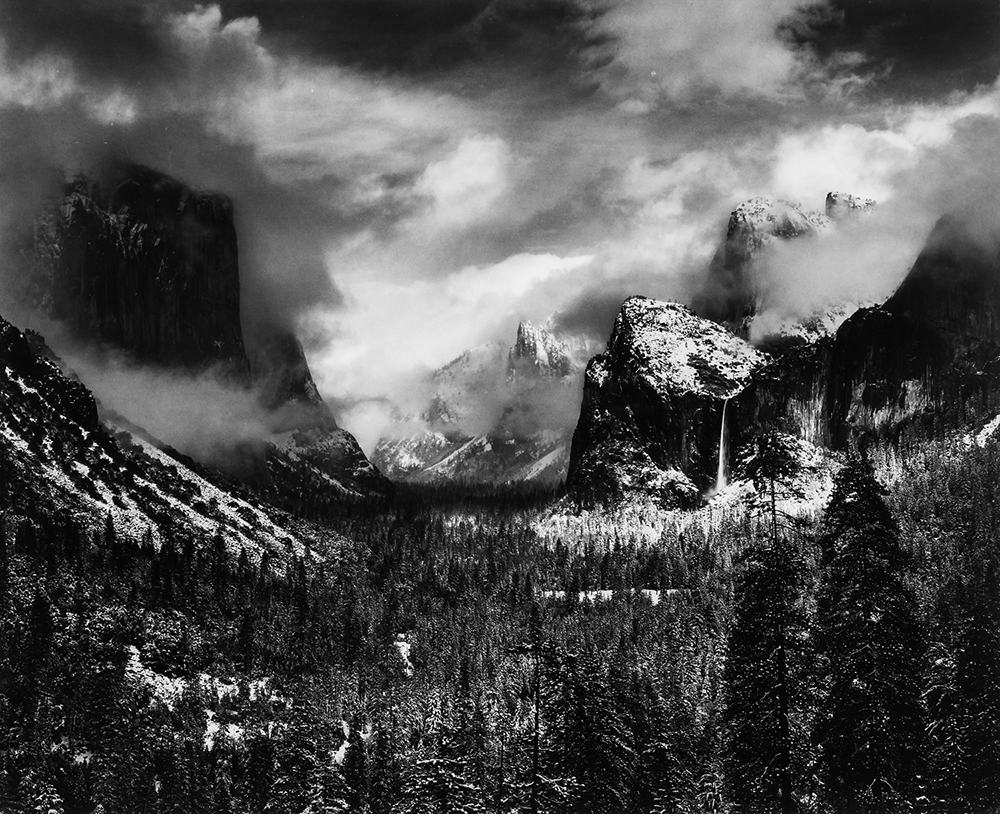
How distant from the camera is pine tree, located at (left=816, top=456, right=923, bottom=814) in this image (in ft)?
166

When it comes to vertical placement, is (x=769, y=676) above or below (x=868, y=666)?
below

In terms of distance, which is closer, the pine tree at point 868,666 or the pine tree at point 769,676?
the pine tree at point 868,666

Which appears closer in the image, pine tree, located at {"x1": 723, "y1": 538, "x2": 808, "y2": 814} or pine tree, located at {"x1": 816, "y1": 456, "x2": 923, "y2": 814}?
pine tree, located at {"x1": 816, "y1": 456, "x2": 923, "y2": 814}

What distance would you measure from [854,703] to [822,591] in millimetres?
5561

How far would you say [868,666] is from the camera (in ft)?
168

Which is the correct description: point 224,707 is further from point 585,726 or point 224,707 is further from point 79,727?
point 585,726

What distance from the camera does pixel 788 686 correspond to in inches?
2028

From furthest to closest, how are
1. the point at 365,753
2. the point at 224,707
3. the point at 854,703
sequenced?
the point at 224,707 → the point at 365,753 → the point at 854,703

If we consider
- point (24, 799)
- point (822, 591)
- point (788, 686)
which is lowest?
point (24, 799)

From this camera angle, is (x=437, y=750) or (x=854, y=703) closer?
(x=854, y=703)

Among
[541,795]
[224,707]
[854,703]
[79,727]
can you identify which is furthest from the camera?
[224,707]

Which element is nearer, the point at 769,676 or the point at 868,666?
the point at 868,666

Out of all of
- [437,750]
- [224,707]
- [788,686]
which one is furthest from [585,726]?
[224,707]

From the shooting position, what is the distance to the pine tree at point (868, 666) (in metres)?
50.5
